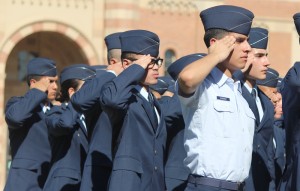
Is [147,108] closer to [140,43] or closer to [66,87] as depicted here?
[140,43]

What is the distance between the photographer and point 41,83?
472 inches

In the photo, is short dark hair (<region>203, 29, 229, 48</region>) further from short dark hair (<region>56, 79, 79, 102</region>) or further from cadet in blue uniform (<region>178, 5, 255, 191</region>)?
short dark hair (<region>56, 79, 79, 102</region>)

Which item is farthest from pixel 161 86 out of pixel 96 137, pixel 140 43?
pixel 140 43

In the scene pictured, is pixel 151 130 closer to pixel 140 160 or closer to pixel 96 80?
pixel 140 160

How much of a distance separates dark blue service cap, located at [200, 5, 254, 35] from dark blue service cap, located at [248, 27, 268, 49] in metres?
1.97

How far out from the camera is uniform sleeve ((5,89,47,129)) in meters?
11.4

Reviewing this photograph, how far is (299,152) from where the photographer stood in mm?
8367

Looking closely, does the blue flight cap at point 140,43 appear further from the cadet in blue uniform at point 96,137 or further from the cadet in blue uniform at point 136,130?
the cadet in blue uniform at point 96,137

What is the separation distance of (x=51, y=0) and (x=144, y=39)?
16.8 m

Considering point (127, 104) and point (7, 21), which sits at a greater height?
point (127, 104)

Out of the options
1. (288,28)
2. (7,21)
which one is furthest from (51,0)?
(288,28)

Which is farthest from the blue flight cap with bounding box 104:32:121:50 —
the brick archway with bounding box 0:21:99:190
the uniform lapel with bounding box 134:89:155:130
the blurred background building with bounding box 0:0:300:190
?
the blurred background building with bounding box 0:0:300:190

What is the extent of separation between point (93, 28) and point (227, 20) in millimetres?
18480

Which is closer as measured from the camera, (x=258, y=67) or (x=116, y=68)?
(x=258, y=67)
